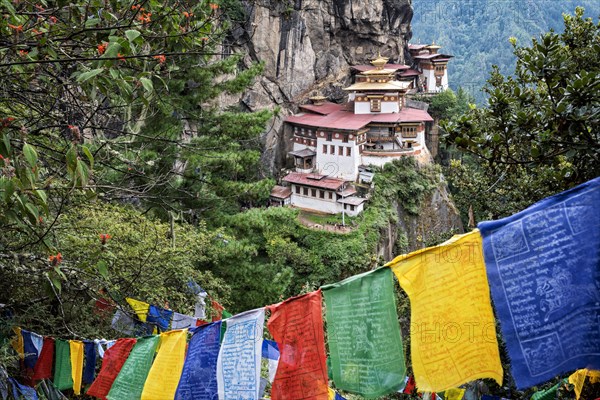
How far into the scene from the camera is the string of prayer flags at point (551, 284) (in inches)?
108

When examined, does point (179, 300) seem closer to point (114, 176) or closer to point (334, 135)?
point (114, 176)

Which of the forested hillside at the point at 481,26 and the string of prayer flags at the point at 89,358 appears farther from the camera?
the forested hillside at the point at 481,26

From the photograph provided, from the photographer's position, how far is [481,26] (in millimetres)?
62125

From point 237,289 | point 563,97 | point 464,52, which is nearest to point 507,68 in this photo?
point 464,52

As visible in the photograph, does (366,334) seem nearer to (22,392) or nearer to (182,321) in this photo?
(22,392)

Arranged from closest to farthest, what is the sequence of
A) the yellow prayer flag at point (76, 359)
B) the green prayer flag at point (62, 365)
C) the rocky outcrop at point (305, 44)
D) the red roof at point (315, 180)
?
the yellow prayer flag at point (76, 359) < the green prayer flag at point (62, 365) < the red roof at point (315, 180) < the rocky outcrop at point (305, 44)

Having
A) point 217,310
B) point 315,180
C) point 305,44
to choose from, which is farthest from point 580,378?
point 305,44

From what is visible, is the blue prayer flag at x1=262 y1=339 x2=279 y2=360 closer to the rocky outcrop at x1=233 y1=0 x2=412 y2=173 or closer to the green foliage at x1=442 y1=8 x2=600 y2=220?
the green foliage at x1=442 y1=8 x2=600 y2=220

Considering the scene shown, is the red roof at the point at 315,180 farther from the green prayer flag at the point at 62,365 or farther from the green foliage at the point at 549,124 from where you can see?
the green prayer flag at the point at 62,365

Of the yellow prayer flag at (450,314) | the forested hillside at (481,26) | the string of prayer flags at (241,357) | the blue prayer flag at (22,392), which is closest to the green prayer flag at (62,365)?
the blue prayer flag at (22,392)

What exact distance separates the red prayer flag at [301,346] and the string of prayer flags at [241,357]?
0.18m

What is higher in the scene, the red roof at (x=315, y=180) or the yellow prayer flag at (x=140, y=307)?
the red roof at (x=315, y=180)

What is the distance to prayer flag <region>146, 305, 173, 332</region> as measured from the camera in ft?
25.2

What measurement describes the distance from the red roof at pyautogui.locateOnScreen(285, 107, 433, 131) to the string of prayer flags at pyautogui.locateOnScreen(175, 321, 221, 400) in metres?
23.9
